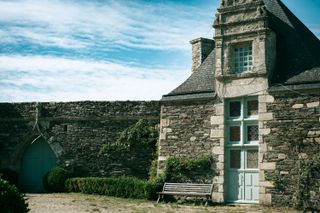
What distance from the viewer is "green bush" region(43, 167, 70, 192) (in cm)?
1611

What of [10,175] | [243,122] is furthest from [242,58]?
[10,175]

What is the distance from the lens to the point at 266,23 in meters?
13.0

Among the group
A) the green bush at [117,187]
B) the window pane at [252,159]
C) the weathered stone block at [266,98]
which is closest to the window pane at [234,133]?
the window pane at [252,159]

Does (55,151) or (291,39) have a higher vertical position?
(291,39)

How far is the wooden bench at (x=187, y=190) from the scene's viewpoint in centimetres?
1304

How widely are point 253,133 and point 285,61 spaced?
231cm

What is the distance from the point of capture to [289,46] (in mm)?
13734

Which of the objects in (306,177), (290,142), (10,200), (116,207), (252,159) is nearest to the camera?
(10,200)

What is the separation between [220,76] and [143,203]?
169 inches

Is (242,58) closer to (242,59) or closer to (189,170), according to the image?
(242,59)

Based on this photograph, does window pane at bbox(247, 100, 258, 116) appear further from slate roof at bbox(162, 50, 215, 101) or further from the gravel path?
the gravel path

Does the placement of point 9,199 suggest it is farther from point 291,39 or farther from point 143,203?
point 291,39

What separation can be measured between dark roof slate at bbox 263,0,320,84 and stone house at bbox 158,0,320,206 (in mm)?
29

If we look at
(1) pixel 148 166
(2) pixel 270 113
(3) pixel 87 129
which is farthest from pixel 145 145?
(2) pixel 270 113
